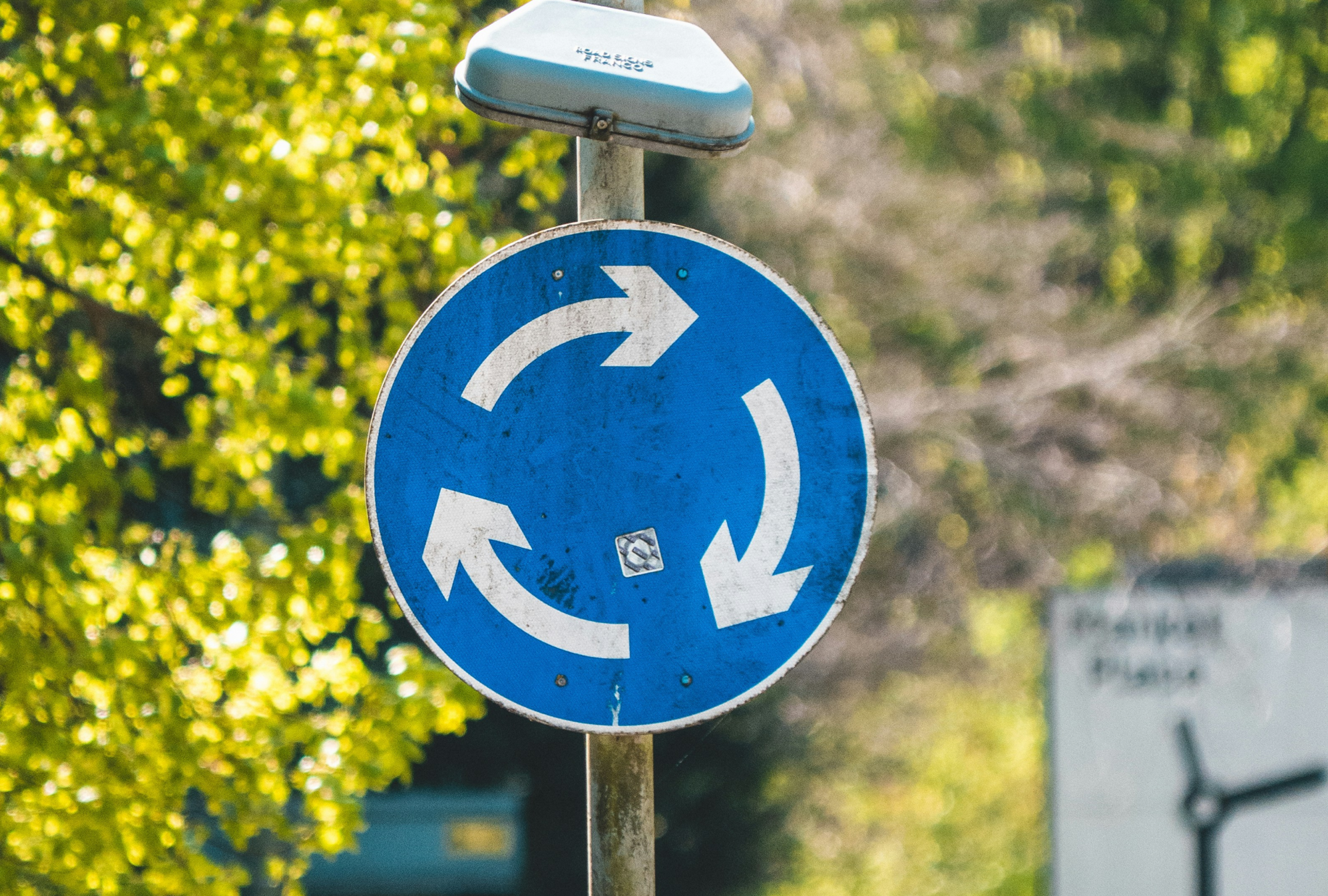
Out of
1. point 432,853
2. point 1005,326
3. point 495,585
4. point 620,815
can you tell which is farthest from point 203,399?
point 1005,326

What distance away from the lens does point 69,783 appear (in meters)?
3.04

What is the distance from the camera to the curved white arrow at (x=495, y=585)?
1826 millimetres

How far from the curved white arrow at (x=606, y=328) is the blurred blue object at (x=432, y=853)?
500cm

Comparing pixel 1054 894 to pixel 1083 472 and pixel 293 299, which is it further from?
pixel 1083 472

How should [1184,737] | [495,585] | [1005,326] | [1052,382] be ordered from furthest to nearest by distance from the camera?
1. [1005,326]
2. [1052,382]
3. [1184,737]
4. [495,585]

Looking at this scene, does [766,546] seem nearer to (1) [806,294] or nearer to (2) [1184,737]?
(2) [1184,737]

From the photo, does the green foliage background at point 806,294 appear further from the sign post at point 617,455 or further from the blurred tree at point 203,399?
the sign post at point 617,455

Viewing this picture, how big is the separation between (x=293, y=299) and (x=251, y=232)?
1124 mm

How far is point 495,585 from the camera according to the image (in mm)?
1834

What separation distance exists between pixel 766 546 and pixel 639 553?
186 millimetres

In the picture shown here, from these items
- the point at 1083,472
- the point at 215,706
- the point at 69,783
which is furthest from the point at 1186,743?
the point at 1083,472

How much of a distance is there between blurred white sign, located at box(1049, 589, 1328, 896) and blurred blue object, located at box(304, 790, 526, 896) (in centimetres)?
274

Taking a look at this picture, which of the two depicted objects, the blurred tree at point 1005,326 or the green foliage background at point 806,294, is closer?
the green foliage background at point 806,294

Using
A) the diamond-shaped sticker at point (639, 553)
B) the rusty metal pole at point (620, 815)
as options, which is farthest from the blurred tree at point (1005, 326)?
the diamond-shaped sticker at point (639, 553)
